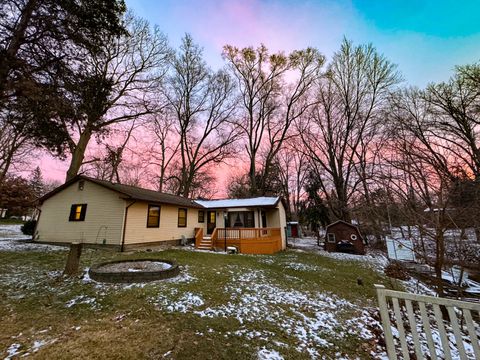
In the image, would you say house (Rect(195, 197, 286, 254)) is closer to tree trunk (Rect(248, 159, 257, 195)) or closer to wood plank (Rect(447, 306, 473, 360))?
tree trunk (Rect(248, 159, 257, 195))

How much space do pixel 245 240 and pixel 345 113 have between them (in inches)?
638

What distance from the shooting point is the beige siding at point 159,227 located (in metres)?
11.0

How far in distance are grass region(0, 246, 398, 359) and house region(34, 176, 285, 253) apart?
409 centimetres

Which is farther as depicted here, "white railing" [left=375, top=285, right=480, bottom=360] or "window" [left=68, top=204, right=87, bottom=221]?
"window" [left=68, top=204, right=87, bottom=221]

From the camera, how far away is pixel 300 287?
635 cm

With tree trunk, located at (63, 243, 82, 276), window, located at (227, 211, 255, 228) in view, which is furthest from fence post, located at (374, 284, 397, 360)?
window, located at (227, 211, 255, 228)

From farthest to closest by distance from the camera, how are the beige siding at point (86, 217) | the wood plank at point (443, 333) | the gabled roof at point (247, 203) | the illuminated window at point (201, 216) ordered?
1. the illuminated window at point (201, 216)
2. the gabled roof at point (247, 203)
3. the beige siding at point (86, 217)
4. the wood plank at point (443, 333)

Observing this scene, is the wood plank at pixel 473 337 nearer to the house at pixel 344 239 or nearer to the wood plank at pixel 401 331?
the wood plank at pixel 401 331

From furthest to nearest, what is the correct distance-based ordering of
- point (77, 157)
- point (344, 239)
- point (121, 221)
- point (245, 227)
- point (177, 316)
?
point (245, 227), point (344, 239), point (77, 157), point (121, 221), point (177, 316)

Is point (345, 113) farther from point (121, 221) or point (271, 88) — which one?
point (121, 221)

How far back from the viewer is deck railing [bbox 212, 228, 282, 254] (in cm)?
1348

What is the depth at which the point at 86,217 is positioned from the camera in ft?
37.6

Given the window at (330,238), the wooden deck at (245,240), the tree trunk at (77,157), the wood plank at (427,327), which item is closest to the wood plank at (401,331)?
→ the wood plank at (427,327)

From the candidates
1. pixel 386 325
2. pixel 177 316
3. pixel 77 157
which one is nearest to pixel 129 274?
pixel 177 316
